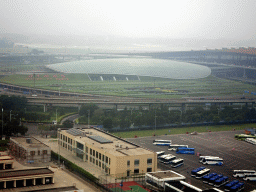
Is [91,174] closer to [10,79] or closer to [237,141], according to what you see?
[237,141]

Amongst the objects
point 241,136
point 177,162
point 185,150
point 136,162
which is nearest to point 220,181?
point 177,162

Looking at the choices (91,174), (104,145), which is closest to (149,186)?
(91,174)

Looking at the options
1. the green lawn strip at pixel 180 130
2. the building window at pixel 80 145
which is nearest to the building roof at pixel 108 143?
the building window at pixel 80 145

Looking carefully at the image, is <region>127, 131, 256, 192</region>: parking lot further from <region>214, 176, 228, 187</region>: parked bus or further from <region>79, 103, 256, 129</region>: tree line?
<region>79, 103, 256, 129</region>: tree line

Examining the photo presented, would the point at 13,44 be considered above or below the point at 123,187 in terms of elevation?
above

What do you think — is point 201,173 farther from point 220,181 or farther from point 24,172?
point 24,172

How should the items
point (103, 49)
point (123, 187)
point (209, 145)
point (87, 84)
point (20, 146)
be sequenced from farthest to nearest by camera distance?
1. point (103, 49)
2. point (87, 84)
3. point (209, 145)
4. point (20, 146)
5. point (123, 187)

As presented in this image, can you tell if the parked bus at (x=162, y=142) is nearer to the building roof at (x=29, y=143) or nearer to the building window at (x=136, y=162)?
the building window at (x=136, y=162)
